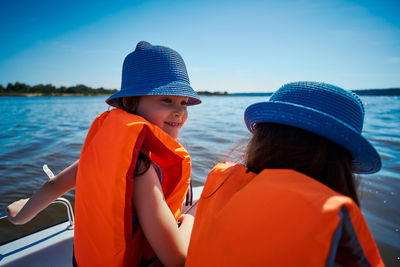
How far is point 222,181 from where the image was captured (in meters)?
1.03

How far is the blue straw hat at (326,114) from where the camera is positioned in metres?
0.82

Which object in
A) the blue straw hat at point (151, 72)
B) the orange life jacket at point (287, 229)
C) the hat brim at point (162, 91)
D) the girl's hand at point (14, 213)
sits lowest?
the girl's hand at point (14, 213)

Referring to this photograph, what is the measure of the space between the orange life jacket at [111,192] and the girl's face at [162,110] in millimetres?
299

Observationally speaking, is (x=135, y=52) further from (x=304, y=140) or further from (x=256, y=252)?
(x=256, y=252)

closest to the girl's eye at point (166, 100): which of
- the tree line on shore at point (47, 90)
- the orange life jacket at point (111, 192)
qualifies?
the orange life jacket at point (111, 192)

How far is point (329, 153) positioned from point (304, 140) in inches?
4.4

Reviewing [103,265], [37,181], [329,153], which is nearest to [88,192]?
[103,265]

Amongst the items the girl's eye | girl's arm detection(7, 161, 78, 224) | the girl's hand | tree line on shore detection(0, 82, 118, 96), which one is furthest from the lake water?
tree line on shore detection(0, 82, 118, 96)

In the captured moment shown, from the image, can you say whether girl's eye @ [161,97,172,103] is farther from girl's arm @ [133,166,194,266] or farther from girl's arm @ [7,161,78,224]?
girl's arm @ [7,161,78,224]

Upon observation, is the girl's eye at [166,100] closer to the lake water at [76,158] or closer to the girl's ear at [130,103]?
the girl's ear at [130,103]

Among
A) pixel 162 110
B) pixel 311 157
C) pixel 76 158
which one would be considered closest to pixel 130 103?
pixel 162 110

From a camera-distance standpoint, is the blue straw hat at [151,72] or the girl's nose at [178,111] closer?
the blue straw hat at [151,72]

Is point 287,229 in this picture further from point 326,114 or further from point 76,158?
point 76,158

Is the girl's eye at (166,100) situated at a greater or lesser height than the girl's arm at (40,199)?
greater
